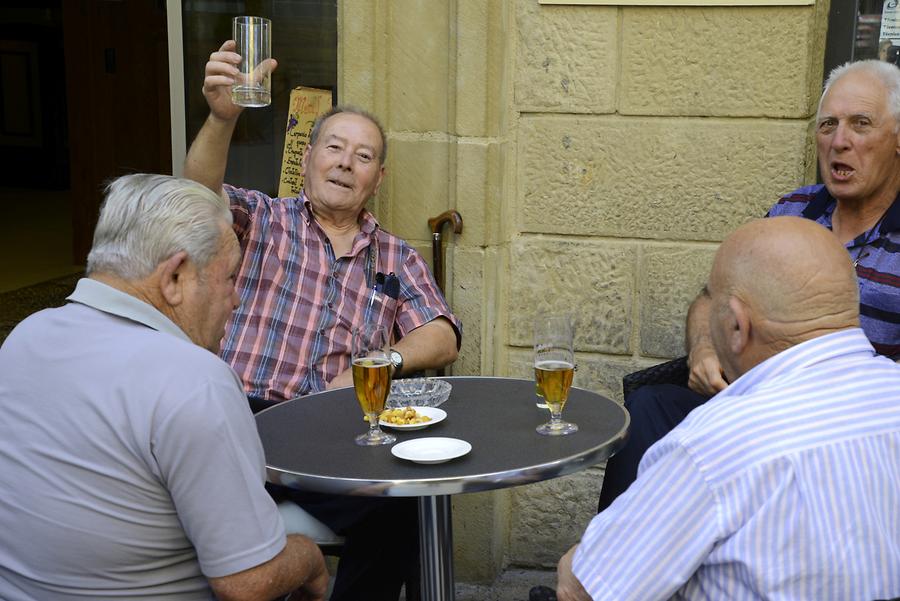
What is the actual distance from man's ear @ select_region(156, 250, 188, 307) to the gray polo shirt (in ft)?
0.35

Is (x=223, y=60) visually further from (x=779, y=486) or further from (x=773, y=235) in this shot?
(x=779, y=486)

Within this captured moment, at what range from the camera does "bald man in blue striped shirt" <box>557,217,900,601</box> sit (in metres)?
1.51

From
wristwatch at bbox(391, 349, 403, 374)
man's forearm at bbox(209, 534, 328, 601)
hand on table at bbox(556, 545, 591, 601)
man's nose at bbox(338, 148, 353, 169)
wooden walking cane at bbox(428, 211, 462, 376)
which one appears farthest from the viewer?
wooden walking cane at bbox(428, 211, 462, 376)

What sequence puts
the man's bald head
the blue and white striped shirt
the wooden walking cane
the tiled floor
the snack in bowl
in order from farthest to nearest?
the tiled floor, the wooden walking cane, the snack in bowl, the man's bald head, the blue and white striped shirt

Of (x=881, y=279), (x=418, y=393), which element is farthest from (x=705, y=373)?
(x=418, y=393)

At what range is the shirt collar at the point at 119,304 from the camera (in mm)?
1917

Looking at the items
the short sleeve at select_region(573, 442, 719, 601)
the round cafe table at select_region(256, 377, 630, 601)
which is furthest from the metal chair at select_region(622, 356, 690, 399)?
the short sleeve at select_region(573, 442, 719, 601)

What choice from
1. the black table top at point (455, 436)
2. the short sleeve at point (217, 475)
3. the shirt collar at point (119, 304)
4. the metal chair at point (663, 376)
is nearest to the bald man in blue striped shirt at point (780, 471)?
the black table top at point (455, 436)

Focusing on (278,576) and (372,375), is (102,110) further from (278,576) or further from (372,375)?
(278,576)

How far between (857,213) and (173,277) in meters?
1.96

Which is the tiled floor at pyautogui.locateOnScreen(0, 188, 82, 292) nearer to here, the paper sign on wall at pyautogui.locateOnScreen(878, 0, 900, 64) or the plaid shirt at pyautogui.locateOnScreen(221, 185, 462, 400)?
the plaid shirt at pyautogui.locateOnScreen(221, 185, 462, 400)

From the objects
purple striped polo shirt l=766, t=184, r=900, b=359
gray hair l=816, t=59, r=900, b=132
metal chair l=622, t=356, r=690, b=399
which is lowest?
metal chair l=622, t=356, r=690, b=399

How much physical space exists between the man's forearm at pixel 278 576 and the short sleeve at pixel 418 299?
1.29 m

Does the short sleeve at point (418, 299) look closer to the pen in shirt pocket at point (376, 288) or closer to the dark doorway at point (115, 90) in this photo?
the pen in shirt pocket at point (376, 288)
